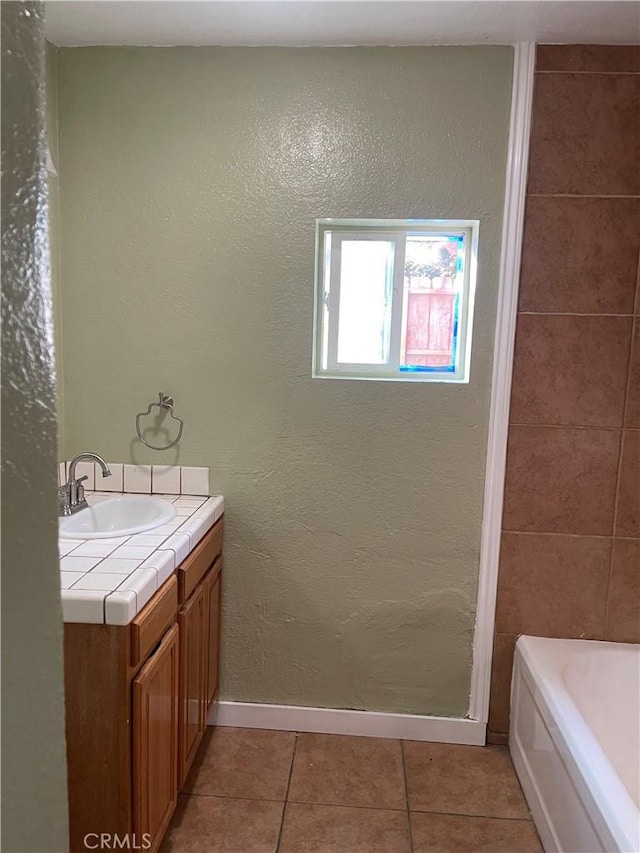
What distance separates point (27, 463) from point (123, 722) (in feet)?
3.62

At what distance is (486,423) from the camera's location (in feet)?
7.04

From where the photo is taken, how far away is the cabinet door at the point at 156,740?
1452mm

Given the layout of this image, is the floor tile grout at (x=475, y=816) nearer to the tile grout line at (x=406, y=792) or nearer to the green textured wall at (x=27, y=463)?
the tile grout line at (x=406, y=792)

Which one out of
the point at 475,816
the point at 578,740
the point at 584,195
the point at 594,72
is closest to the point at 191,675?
the point at 475,816

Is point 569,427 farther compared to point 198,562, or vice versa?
point 569,427

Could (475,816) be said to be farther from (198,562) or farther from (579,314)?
(579,314)

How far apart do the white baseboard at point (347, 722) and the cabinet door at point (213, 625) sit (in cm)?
14

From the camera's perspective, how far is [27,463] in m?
0.54

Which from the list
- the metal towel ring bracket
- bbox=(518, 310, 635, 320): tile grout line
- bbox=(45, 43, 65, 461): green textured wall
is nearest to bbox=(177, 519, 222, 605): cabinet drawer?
the metal towel ring bracket

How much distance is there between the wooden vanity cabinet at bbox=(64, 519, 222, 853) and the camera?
54.6 inches

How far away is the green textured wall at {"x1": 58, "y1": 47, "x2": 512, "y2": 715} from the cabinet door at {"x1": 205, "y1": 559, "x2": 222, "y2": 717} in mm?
65

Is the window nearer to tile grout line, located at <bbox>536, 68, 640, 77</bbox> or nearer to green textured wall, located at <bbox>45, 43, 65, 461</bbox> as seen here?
tile grout line, located at <bbox>536, 68, 640, 77</bbox>

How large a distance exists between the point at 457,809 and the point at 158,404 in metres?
1.67

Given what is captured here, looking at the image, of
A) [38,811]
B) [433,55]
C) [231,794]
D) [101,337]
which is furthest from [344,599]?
[433,55]
